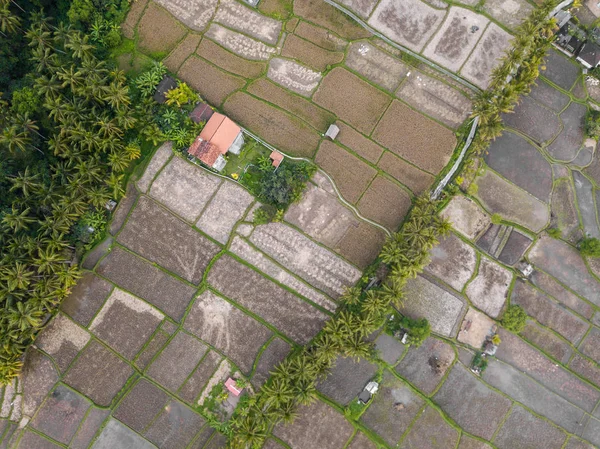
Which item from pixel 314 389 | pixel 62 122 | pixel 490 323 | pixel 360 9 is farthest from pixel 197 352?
pixel 360 9

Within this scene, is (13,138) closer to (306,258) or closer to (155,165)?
(155,165)

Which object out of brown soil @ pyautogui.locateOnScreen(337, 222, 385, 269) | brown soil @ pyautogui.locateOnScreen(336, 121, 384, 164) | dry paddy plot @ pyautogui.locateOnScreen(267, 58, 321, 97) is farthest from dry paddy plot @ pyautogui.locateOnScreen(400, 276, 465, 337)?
dry paddy plot @ pyautogui.locateOnScreen(267, 58, 321, 97)

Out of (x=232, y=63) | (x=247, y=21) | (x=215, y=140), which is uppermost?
(x=247, y=21)

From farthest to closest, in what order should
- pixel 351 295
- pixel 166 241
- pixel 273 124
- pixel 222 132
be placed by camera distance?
pixel 273 124 < pixel 166 241 < pixel 222 132 < pixel 351 295

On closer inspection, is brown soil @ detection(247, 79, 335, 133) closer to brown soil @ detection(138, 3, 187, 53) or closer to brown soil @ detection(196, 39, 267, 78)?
brown soil @ detection(196, 39, 267, 78)

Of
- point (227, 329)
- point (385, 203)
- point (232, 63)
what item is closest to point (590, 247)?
point (385, 203)

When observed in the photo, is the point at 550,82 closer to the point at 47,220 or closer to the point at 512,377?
the point at 512,377

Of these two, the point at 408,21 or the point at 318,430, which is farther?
the point at 408,21
